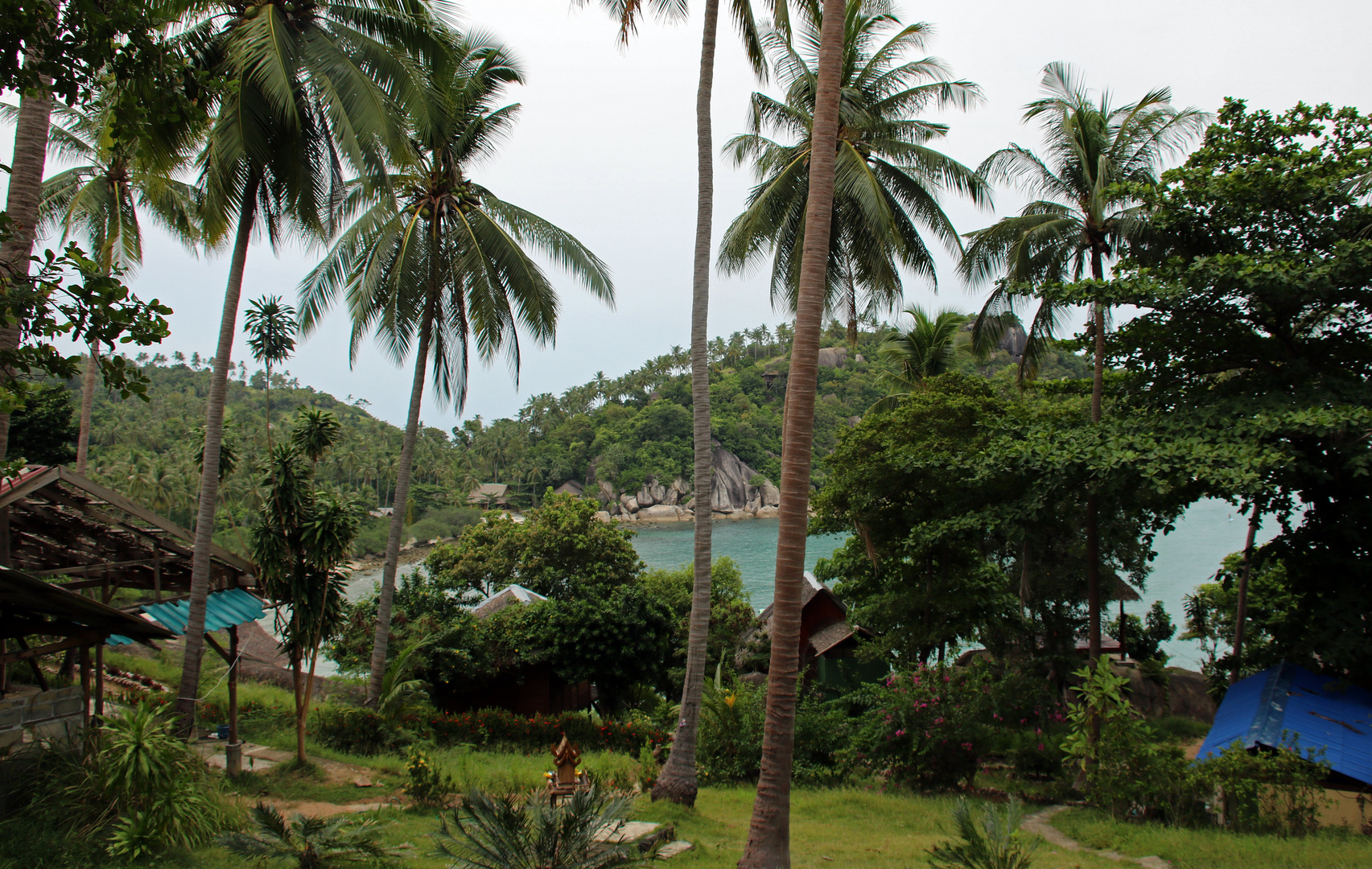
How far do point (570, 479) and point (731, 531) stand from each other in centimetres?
1690

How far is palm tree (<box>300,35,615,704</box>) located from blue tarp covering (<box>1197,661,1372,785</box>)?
1041 centimetres

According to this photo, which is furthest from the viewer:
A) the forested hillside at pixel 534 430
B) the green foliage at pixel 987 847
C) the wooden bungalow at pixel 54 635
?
the forested hillside at pixel 534 430

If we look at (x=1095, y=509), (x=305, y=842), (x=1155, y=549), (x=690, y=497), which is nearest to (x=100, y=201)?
(x=305, y=842)

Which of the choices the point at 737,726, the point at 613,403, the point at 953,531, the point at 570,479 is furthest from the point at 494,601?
the point at 613,403

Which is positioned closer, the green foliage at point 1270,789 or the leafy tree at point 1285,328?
the green foliage at point 1270,789

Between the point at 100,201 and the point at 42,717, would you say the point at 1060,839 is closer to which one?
the point at 42,717

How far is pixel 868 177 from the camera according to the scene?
35.4 ft

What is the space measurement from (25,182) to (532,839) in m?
6.66

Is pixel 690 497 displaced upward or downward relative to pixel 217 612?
upward

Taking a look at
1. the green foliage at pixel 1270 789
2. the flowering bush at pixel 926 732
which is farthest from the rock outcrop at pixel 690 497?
the green foliage at pixel 1270 789

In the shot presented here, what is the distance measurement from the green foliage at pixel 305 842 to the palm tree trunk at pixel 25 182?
360 centimetres

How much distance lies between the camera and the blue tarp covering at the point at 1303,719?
8320mm

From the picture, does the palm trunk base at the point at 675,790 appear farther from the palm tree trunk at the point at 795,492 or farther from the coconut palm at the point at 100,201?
the coconut palm at the point at 100,201

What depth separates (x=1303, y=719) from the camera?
8.81 meters
